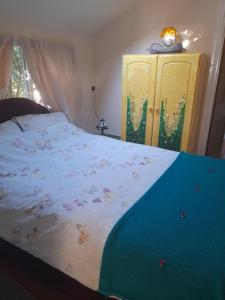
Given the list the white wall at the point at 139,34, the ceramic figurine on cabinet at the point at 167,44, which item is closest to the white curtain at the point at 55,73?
the white wall at the point at 139,34

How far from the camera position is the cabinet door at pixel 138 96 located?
290cm

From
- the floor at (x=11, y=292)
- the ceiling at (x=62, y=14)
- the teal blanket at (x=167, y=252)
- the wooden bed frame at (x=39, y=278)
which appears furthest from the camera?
the ceiling at (x=62, y=14)

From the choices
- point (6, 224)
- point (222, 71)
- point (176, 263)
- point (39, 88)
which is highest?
point (222, 71)

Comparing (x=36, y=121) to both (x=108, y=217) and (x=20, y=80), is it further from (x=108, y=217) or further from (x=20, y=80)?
(x=108, y=217)

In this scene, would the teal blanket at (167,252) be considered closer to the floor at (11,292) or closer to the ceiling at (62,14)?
the floor at (11,292)

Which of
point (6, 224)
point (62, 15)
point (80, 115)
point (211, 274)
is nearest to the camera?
point (211, 274)

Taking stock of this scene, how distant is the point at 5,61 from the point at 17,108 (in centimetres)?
50

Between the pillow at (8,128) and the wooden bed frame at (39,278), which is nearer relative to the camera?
the wooden bed frame at (39,278)

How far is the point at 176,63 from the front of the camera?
8.82ft

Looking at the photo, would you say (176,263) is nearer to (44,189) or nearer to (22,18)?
(44,189)

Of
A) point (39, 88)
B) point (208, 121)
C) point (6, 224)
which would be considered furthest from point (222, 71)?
point (6, 224)

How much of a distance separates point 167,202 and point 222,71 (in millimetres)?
2451

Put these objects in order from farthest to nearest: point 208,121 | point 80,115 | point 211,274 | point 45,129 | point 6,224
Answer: point 80,115
point 208,121
point 45,129
point 6,224
point 211,274

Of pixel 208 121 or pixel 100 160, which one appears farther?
pixel 208 121
